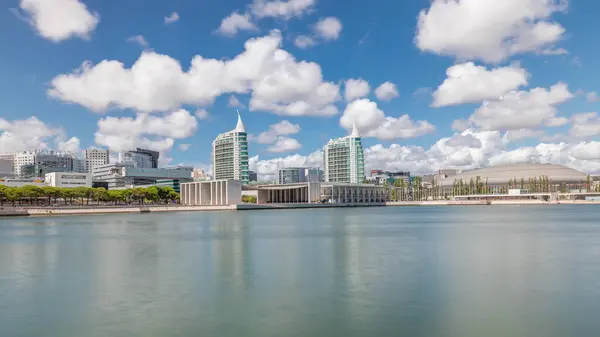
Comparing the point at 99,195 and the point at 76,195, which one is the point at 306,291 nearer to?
the point at 76,195

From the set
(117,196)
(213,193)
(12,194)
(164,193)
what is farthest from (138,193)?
(12,194)

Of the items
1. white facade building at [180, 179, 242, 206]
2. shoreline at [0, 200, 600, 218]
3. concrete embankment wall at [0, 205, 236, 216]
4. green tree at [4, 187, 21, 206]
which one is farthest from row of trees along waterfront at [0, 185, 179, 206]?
concrete embankment wall at [0, 205, 236, 216]

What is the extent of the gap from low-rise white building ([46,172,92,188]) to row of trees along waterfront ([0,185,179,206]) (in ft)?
111

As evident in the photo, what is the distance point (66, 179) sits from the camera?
184750 millimetres

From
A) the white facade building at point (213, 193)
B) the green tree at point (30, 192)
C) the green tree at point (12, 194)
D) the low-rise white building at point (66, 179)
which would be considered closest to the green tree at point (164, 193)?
the white facade building at point (213, 193)

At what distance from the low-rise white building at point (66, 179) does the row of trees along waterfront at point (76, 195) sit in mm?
33754

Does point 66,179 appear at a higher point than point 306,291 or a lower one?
higher

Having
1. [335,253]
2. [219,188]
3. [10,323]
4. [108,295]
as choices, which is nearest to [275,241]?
[335,253]

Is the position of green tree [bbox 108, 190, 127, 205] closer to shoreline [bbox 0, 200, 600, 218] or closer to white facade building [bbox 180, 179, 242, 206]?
shoreline [bbox 0, 200, 600, 218]

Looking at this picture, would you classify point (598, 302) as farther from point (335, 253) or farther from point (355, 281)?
point (335, 253)

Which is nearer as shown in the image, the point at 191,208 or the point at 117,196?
the point at 117,196

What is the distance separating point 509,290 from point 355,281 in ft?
21.3

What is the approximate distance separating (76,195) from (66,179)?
60010 mm

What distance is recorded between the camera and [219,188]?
534 feet
